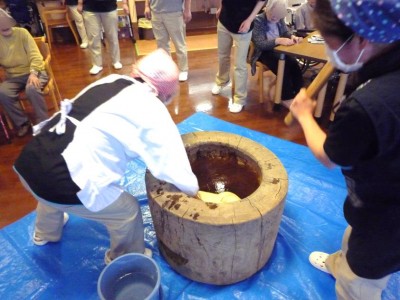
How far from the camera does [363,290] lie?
106 cm

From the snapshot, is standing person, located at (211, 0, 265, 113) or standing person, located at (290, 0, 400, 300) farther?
standing person, located at (211, 0, 265, 113)

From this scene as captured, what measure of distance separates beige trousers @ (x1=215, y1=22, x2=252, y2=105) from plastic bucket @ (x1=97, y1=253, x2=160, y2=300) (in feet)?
6.35

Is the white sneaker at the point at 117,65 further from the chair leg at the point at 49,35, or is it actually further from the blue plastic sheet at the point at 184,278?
the blue plastic sheet at the point at 184,278

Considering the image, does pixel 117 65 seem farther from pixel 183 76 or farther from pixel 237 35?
pixel 237 35

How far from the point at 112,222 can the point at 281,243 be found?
0.85 metres

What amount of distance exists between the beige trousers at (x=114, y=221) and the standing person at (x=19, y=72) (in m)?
1.27

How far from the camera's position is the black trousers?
2.78 meters

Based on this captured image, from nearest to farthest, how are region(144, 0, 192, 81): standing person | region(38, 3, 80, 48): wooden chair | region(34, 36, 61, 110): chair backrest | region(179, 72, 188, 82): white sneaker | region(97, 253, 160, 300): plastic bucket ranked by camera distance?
region(97, 253, 160, 300): plastic bucket < region(34, 36, 61, 110): chair backrest < region(144, 0, 192, 81): standing person < region(179, 72, 188, 82): white sneaker < region(38, 3, 80, 48): wooden chair

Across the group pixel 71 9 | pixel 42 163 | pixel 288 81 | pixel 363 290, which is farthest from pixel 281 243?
pixel 71 9

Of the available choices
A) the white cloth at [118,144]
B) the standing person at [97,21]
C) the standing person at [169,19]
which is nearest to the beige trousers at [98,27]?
the standing person at [97,21]

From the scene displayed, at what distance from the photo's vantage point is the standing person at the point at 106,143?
43.5 inches

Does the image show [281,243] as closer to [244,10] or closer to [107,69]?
[244,10]

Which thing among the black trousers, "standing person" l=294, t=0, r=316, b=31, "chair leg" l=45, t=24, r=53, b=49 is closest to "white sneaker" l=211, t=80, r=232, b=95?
the black trousers

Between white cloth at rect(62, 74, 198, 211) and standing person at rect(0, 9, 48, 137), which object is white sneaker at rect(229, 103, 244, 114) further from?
white cloth at rect(62, 74, 198, 211)
